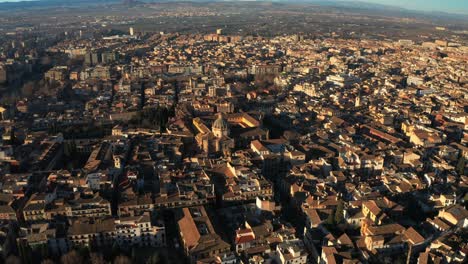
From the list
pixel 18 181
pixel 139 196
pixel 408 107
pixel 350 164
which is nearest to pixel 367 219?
pixel 350 164

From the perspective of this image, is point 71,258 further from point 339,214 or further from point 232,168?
point 339,214

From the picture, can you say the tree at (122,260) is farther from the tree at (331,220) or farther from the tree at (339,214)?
the tree at (339,214)

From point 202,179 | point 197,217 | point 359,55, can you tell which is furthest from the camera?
point 359,55

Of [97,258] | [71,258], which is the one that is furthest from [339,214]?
[71,258]

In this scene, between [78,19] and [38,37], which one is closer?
[38,37]

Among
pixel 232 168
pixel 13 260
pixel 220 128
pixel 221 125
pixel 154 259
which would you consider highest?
pixel 221 125

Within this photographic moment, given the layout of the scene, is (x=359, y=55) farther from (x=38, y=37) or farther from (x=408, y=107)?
(x=38, y=37)
